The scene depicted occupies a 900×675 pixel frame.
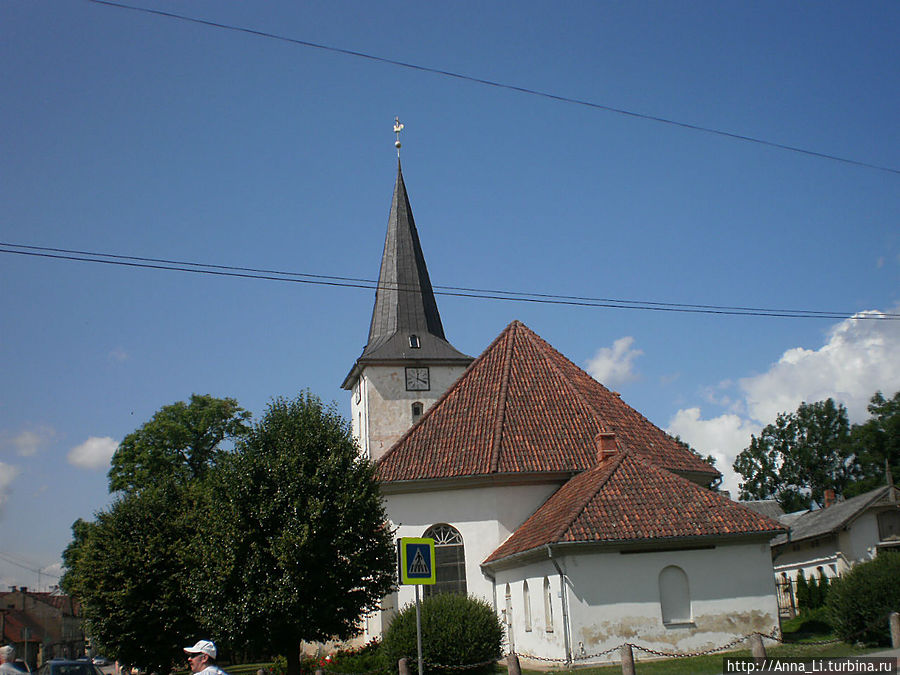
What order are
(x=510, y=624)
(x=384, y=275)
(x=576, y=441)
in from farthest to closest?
(x=384, y=275) < (x=576, y=441) < (x=510, y=624)

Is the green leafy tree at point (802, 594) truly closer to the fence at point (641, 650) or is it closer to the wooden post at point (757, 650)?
the fence at point (641, 650)

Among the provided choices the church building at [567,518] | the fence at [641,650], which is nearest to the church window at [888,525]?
the church building at [567,518]

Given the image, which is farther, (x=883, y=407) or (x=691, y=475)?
(x=883, y=407)

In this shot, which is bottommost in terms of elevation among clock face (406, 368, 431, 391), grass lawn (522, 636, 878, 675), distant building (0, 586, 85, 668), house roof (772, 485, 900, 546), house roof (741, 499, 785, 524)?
distant building (0, 586, 85, 668)

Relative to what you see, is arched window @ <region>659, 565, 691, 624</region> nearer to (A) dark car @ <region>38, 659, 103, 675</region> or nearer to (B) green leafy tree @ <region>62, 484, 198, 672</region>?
(A) dark car @ <region>38, 659, 103, 675</region>

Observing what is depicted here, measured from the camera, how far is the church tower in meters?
40.1

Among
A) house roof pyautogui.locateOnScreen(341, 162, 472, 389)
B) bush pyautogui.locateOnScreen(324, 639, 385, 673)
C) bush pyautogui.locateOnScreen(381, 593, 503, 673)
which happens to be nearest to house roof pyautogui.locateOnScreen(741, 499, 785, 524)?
house roof pyautogui.locateOnScreen(341, 162, 472, 389)

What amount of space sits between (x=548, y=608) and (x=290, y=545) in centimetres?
684

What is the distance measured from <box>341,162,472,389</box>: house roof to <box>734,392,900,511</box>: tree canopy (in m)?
48.2

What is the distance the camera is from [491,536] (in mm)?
25391

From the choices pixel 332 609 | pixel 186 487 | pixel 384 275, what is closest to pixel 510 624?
pixel 332 609

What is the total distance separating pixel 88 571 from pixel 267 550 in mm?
12051

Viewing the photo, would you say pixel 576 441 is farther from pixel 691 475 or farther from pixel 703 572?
pixel 703 572

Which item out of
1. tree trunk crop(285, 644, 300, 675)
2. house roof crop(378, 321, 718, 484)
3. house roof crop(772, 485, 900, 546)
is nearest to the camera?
tree trunk crop(285, 644, 300, 675)
